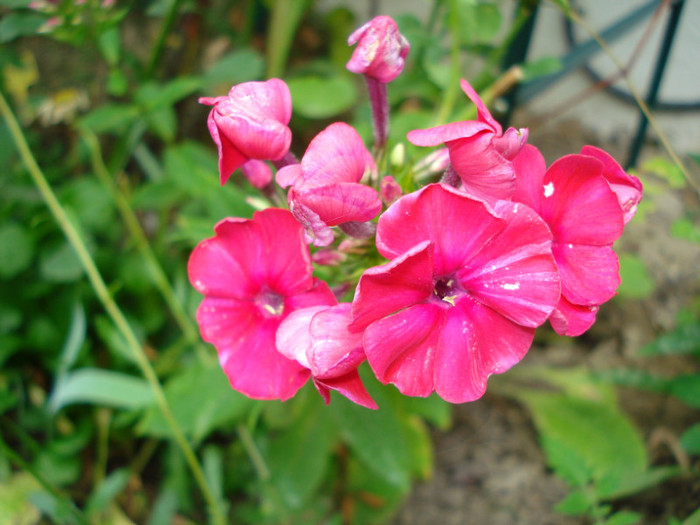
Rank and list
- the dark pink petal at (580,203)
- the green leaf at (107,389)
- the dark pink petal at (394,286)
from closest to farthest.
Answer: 1. the dark pink petal at (394,286)
2. the dark pink petal at (580,203)
3. the green leaf at (107,389)

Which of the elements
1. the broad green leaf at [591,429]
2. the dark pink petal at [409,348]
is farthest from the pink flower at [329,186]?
the broad green leaf at [591,429]

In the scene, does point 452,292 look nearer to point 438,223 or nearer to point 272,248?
point 438,223

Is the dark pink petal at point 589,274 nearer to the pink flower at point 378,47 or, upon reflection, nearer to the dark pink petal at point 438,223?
the dark pink petal at point 438,223

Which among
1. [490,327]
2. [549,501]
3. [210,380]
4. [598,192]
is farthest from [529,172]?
[549,501]

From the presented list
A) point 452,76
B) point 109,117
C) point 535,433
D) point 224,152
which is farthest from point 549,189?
point 535,433

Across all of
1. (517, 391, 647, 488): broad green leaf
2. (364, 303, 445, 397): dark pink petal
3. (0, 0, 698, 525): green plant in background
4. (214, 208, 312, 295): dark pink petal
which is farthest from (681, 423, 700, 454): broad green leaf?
(214, 208, 312, 295): dark pink petal

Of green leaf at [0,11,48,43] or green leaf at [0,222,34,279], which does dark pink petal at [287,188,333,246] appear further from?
green leaf at [0,222,34,279]
